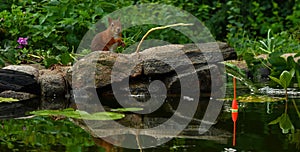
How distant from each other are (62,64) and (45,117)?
6.67 feet

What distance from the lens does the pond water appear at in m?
2.88

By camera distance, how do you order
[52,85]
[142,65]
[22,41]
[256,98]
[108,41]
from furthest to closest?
[22,41]
[108,41]
[142,65]
[52,85]
[256,98]

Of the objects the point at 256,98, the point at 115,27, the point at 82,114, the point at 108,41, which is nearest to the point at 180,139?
the point at 82,114

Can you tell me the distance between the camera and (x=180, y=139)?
3.12m

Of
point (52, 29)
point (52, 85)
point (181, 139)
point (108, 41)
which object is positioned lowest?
point (181, 139)

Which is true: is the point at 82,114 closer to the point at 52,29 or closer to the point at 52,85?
the point at 52,85

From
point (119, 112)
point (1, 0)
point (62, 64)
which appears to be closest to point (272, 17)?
point (1, 0)

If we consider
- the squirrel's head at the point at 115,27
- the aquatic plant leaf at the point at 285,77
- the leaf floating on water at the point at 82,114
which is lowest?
the leaf floating on water at the point at 82,114

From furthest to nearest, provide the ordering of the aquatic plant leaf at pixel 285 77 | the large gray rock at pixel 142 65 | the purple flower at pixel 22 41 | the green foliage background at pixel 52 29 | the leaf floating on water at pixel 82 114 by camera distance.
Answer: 1. the purple flower at pixel 22 41
2. the green foliage background at pixel 52 29
3. the large gray rock at pixel 142 65
4. the aquatic plant leaf at pixel 285 77
5. the leaf floating on water at pixel 82 114

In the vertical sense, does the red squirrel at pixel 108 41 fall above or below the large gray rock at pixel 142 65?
above

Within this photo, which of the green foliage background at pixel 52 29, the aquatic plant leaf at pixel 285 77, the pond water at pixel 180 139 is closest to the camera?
the pond water at pixel 180 139

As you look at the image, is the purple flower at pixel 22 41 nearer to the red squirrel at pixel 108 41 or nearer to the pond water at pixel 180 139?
the red squirrel at pixel 108 41

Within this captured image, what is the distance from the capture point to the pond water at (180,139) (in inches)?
113

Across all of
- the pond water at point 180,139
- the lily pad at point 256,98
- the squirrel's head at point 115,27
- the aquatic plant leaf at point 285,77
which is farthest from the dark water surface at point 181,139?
the squirrel's head at point 115,27
